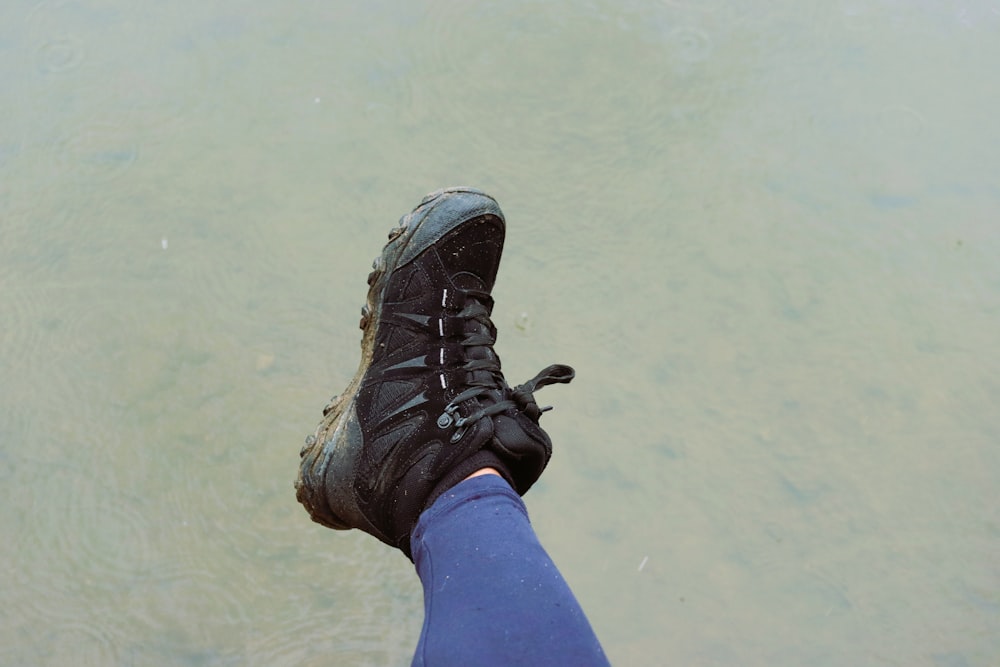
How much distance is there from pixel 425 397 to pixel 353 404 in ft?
0.32

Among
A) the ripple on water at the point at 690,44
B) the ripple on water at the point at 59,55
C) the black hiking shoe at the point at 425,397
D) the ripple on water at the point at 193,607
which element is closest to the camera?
the black hiking shoe at the point at 425,397

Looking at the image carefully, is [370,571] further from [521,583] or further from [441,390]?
[521,583]

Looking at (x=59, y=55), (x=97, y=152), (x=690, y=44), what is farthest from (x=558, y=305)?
(x=59, y=55)

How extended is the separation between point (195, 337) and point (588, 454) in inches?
23.1

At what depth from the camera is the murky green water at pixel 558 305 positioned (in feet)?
3.99

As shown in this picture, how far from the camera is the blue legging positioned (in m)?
0.75

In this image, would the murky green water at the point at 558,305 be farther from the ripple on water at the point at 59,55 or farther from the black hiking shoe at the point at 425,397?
the black hiking shoe at the point at 425,397

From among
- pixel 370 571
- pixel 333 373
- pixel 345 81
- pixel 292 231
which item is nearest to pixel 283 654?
pixel 370 571

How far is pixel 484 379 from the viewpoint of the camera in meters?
1.11

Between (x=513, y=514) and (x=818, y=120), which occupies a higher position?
(x=818, y=120)

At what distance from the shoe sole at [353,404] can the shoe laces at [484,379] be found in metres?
0.10

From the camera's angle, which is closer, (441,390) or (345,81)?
(441,390)

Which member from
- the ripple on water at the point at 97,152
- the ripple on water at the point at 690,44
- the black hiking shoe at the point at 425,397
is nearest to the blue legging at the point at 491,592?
the black hiking shoe at the point at 425,397

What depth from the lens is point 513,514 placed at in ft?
3.05
